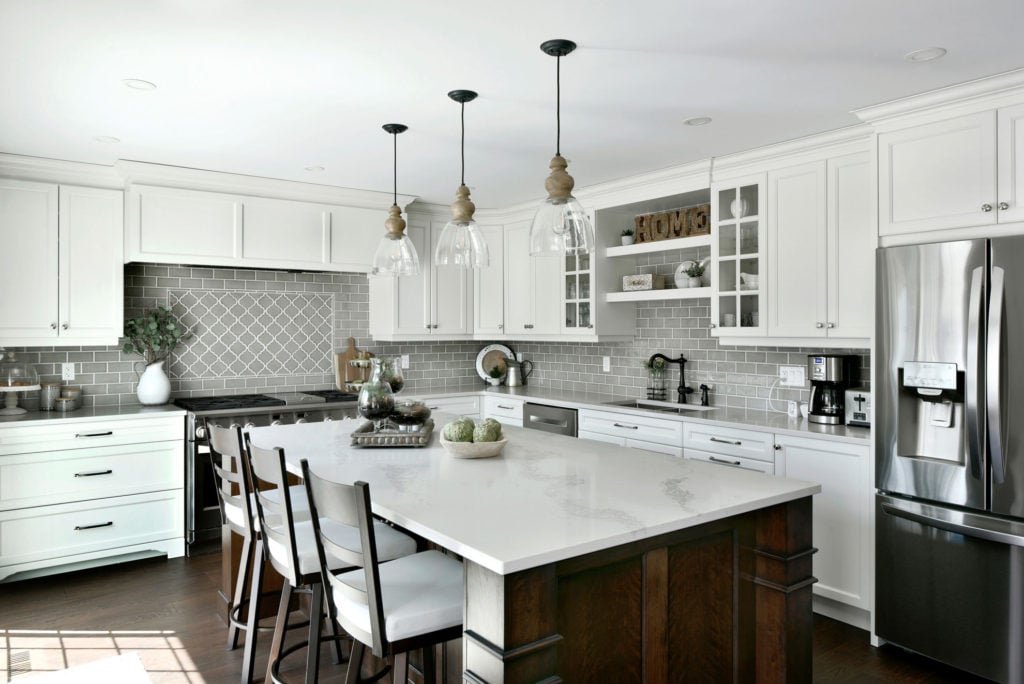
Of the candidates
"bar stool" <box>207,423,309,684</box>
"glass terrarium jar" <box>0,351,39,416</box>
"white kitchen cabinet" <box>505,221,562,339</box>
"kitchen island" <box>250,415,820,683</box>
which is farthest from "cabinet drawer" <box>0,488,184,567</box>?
"white kitchen cabinet" <box>505,221,562,339</box>

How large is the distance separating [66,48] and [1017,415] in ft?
12.4

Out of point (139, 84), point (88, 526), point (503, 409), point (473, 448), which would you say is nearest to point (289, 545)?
point (473, 448)

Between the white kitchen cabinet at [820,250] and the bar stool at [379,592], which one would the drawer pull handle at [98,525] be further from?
the white kitchen cabinet at [820,250]

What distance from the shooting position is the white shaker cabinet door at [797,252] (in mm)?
3566

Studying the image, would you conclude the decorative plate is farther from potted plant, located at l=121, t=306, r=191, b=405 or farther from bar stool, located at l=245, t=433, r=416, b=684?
bar stool, located at l=245, t=433, r=416, b=684

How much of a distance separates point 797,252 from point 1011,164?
1079mm

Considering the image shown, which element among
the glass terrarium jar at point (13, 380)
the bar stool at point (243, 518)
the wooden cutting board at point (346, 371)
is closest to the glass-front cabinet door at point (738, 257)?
the bar stool at point (243, 518)

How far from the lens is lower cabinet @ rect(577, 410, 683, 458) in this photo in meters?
4.04

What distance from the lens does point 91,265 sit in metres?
4.22

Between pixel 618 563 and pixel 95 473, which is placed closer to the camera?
pixel 618 563

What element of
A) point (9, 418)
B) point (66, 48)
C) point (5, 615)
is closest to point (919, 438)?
point (66, 48)

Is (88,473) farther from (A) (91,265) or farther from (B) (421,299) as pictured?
(B) (421,299)

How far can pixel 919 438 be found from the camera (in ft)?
9.42

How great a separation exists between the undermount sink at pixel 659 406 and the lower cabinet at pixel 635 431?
10 cm
